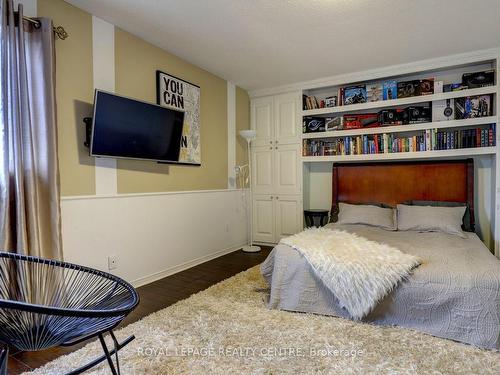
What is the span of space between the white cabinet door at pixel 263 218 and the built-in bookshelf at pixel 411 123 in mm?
890

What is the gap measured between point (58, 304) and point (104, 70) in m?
1.96

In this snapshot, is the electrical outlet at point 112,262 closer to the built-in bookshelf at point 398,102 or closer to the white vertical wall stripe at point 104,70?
the white vertical wall stripe at point 104,70

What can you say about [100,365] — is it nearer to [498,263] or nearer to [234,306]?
[234,306]

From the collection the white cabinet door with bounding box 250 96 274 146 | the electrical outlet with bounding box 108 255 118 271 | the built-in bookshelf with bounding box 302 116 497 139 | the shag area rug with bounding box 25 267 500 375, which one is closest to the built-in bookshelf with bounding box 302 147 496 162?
the built-in bookshelf with bounding box 302 116 497 139

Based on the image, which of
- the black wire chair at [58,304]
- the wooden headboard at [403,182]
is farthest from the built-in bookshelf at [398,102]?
the black wire chair at [58,304]

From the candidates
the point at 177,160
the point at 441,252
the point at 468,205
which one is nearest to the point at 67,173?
the point at 177,160

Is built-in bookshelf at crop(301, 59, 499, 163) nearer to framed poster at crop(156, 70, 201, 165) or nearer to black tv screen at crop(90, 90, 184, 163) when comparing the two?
framed poster at crop(156, 70, 201, 165)

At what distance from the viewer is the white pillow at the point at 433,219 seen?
315 centimetres

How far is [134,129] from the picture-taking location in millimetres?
2830

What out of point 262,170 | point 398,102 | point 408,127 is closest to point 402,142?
point 408,127

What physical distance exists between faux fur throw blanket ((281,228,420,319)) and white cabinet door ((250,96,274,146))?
2529 millimetres

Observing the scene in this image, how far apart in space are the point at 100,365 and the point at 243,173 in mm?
3315

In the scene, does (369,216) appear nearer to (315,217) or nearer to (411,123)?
(315,217)

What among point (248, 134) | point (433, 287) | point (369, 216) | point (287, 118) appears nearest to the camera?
point (433, 287)
